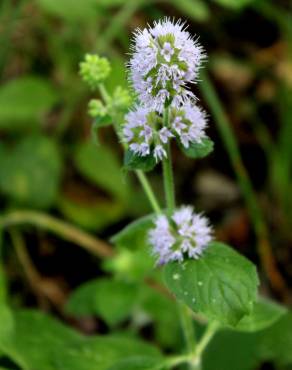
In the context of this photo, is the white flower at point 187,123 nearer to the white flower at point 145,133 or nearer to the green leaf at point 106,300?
the white flower at point 145,133

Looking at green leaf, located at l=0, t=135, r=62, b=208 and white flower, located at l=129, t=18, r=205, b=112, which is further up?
green leaf, located at l=0, t=135, r=62, b=208

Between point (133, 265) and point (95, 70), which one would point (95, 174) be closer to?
point (133, 265)

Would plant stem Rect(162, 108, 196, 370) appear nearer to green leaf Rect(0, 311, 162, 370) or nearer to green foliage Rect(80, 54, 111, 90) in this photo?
green leaf Rect(0, 311, 162, 370)

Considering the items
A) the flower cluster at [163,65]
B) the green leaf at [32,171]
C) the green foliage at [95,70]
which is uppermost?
the green leaf at [32,171]

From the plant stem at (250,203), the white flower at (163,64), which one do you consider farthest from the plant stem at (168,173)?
the plant stem at (250,203)

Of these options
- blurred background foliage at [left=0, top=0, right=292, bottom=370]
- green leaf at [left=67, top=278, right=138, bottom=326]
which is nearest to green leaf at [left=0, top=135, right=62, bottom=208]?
blurred background foliage at [left=0, top=0, right=292, bottom=370]

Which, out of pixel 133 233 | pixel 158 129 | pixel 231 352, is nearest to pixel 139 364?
pixel 133 233

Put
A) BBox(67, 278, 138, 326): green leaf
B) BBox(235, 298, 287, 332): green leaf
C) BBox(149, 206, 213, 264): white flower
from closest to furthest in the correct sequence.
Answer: BBox(149, 206, 213, 264): white flower
BBox(235, 298, 287, 332): green leaf
BBox(67, 278, 138, 326): green leaf
